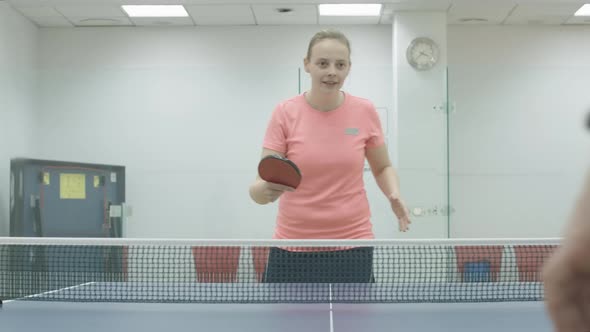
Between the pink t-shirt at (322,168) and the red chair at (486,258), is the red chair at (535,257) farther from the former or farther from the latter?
the pink t-shirt at (322,168)

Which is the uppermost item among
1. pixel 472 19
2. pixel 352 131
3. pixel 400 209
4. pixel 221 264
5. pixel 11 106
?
pixel 472 19

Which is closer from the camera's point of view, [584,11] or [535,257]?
[535,257]

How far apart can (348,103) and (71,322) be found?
36.3 inches

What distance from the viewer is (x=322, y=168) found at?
1831mm

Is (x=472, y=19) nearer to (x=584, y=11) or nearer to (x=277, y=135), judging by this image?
(x=584, y=11)

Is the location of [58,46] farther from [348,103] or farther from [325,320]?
[325,320]

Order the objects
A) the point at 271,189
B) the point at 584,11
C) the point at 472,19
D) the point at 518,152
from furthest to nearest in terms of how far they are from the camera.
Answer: the point at 472,19, the point at 584,11, the point at 518,152, the point at 271,189

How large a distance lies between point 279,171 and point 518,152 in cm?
454

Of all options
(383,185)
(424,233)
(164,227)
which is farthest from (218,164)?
(383,185)

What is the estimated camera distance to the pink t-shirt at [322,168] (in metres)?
1.84

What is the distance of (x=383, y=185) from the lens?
6.44 feet

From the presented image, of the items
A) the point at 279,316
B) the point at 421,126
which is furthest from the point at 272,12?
the point at 279,316

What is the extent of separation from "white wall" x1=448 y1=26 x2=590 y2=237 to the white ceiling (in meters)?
0.73

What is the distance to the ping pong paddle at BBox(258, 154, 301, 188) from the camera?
62.2 inches
